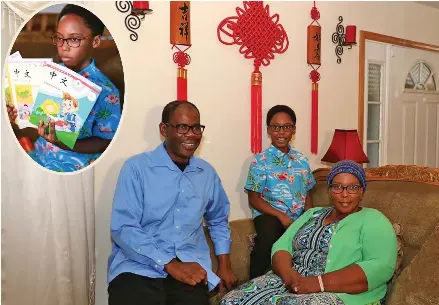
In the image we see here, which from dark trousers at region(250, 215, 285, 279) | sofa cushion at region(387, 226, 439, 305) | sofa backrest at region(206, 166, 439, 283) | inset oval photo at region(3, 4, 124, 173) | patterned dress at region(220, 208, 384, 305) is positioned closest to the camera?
sofa cushion at region(387, 226, 439, 305)

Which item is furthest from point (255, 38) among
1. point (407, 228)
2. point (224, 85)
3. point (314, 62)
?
point (407, 228)

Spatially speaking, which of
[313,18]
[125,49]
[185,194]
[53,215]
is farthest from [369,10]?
[53,215]

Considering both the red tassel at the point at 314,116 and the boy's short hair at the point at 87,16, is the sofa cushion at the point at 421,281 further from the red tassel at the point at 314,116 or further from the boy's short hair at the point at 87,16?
the boy's short hair at the point at 87,16

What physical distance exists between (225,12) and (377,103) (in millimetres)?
1783

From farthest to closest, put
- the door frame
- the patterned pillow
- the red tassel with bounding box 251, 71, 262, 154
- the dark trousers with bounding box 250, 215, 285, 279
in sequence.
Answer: the door frame
the red tassel with bounding box 251, 71, 262, 154
the dark trousers with bounding box 250, 215, 285, 279
the patterned pillow

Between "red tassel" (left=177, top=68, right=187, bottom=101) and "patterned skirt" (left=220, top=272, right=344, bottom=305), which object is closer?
"patterned skirt" (left=220, top=272, right=344, bottom=305)

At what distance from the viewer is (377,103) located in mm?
4293

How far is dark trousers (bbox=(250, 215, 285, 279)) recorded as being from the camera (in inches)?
103

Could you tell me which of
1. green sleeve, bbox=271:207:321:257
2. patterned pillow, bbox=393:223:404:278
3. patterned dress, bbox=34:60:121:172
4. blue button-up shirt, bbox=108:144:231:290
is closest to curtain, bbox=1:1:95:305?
patterned dress, bbox=34:60:121:172

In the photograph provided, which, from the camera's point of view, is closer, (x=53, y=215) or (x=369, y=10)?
(x=53, y=215)

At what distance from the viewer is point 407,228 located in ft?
7.97

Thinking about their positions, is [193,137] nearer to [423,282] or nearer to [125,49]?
[125,49]

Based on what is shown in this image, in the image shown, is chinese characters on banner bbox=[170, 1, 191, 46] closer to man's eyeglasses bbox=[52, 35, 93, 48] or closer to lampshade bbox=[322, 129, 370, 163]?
man's eyeglasses bbox=[52, 35, 93, 48]

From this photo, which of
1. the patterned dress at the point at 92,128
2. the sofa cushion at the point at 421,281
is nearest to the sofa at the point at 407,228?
the sofa cushion at the point at 421,281
